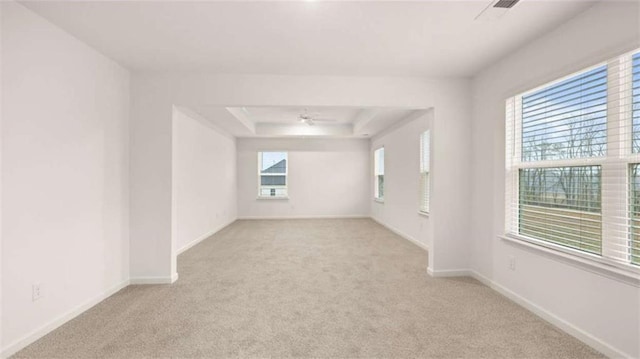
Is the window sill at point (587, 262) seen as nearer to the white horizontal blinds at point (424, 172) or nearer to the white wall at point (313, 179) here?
the white horizontal blinds at point (424, 172)

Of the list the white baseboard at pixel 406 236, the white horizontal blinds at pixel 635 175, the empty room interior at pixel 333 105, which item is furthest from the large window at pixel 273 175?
the white horizontal blinds at pixel 635 175

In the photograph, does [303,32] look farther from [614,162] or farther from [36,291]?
[36,291]

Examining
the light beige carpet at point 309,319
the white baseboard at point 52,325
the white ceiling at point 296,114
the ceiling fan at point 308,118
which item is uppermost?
the white ceiling at point 296,114

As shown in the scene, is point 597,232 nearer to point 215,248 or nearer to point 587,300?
point 587,300

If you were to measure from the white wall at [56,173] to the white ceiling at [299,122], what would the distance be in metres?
1.72

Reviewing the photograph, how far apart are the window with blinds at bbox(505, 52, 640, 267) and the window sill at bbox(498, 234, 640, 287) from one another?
0.07 feet

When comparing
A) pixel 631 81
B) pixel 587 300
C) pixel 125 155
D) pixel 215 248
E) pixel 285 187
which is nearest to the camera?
pixel 631 81

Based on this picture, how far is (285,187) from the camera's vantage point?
26.8 ft

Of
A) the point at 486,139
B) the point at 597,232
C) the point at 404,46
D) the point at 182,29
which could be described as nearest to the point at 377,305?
the point at 597,232

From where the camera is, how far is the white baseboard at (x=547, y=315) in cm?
194

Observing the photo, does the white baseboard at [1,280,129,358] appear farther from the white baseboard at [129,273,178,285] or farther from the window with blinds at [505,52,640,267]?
the window with blinds at [505,52,640,267]

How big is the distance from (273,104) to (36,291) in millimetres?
2633

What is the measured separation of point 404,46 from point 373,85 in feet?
2.64

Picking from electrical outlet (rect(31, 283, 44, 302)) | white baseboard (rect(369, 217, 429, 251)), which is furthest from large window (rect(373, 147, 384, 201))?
electrical outlet (rect(31, 283, 44, 302))
